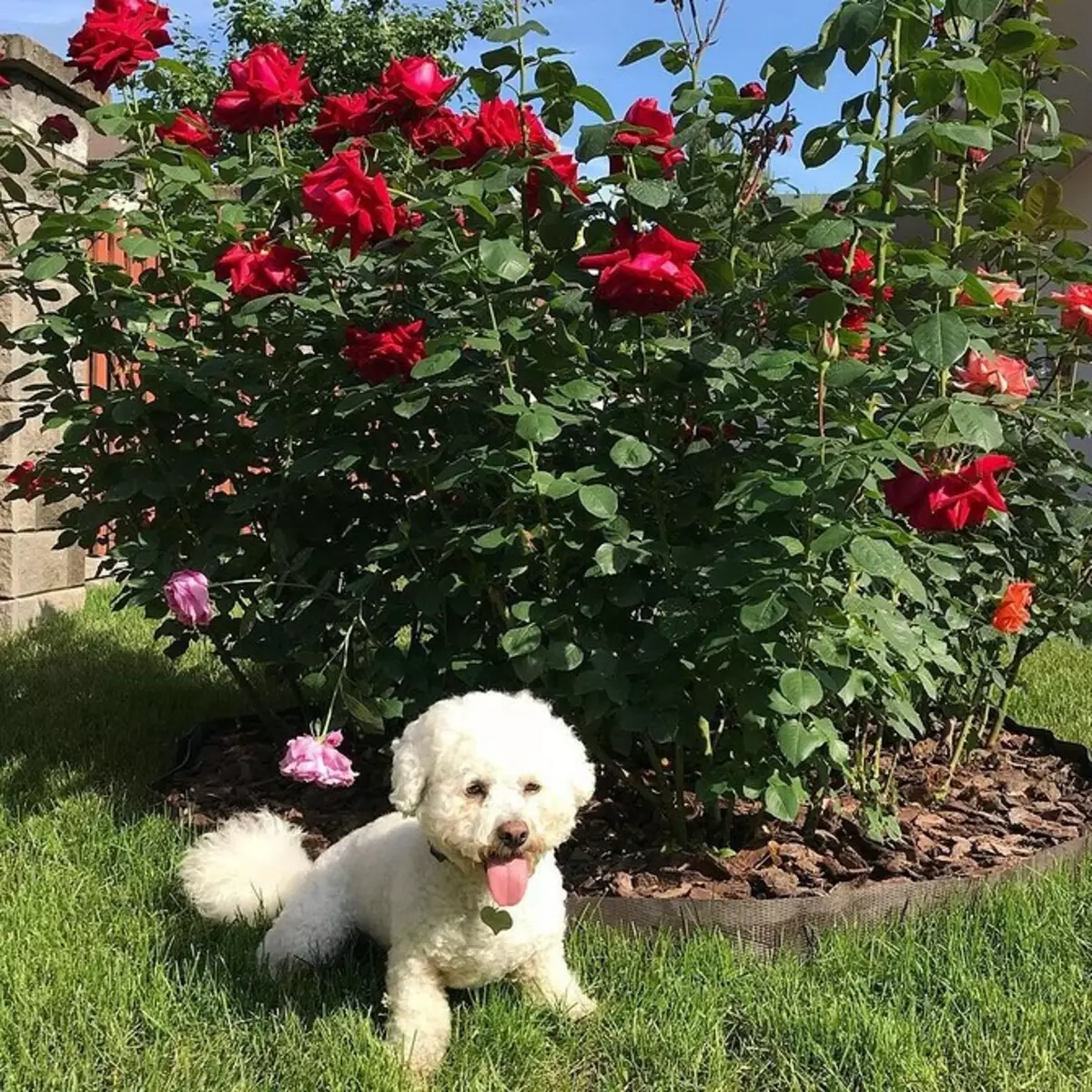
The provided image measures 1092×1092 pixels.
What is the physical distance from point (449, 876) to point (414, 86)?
1.63m

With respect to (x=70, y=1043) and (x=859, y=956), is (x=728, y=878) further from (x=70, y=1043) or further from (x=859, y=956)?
(x=70, y=1043)

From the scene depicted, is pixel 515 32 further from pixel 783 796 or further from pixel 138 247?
pixel 783 796

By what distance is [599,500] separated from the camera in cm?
232

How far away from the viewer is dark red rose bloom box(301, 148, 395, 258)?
2137 mm

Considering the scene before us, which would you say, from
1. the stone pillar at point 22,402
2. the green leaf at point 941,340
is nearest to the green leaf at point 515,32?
the green leaf at point 941,340

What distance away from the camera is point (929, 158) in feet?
6.70

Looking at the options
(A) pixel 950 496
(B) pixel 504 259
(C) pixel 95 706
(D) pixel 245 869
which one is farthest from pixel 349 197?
(C) pixel 95 706

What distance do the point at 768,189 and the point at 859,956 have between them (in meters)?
1.70

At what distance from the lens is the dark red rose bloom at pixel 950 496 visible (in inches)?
80.0

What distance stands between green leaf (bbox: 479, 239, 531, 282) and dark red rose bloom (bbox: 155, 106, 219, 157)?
50.4 inches

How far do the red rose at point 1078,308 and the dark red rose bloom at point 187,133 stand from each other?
2264 millimetres

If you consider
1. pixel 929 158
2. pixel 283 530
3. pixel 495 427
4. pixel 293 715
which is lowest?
pixel 293 715

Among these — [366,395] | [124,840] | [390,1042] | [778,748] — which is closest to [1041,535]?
[778,748]

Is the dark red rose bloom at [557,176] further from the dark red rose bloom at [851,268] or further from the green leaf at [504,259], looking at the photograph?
the dark red rose bloom at [851,268]
